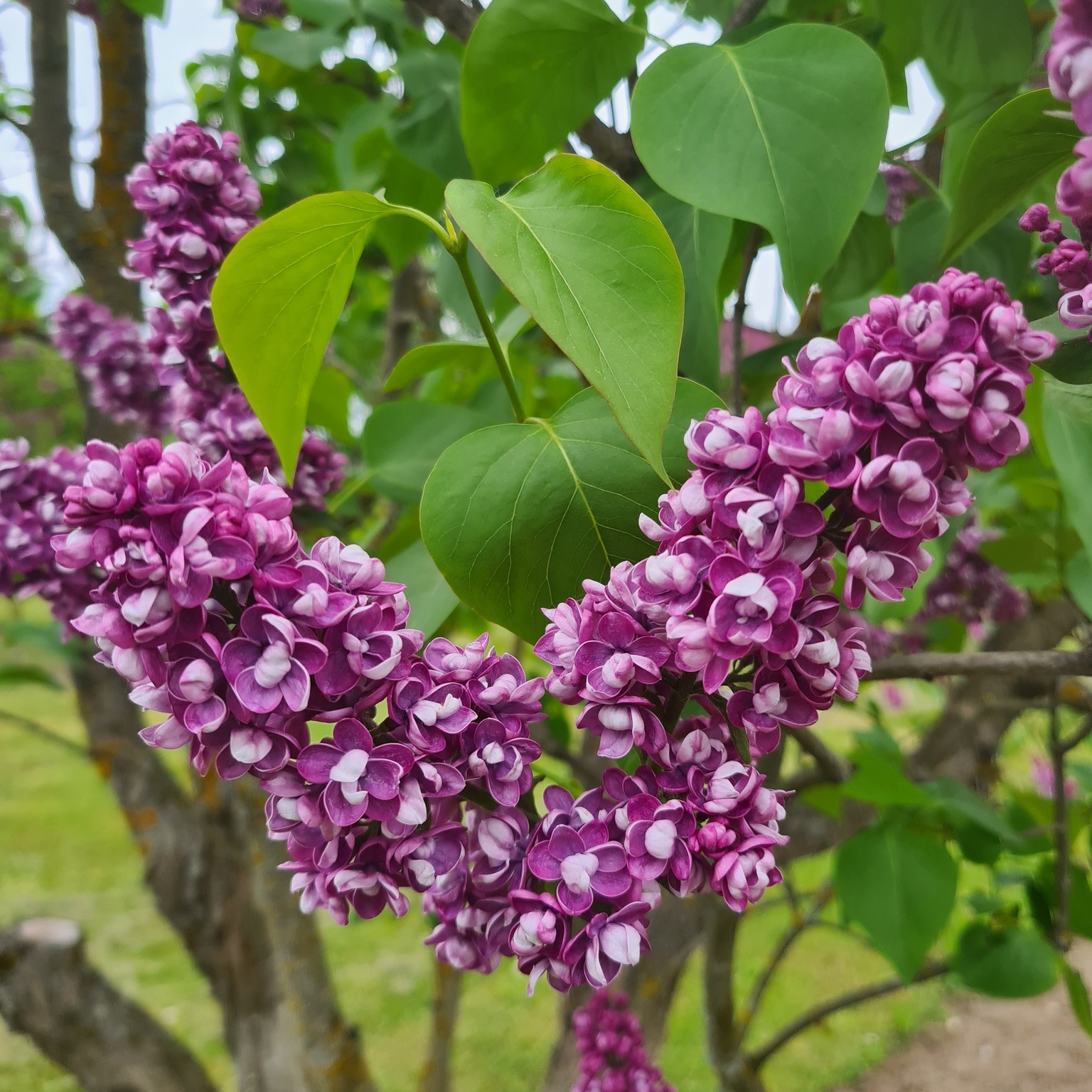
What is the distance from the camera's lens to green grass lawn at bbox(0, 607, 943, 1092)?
4.78 feet

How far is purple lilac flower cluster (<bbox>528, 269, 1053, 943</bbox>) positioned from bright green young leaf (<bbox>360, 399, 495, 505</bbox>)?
0.23 metres

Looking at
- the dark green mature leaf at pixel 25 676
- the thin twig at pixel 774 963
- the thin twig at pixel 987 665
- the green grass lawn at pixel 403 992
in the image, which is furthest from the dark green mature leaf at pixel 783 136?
the green grass lawn at pixel 403 992

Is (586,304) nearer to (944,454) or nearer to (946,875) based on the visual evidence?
(944,454)

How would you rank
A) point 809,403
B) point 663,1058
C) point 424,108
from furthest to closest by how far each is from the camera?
point 663,1058 < point 424,108 < point 809,403

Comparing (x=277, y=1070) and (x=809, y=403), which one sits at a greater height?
(x=809, y=403)

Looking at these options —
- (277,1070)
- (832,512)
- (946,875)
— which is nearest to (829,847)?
(946,875)

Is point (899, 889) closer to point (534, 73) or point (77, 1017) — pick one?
point (534, 73)

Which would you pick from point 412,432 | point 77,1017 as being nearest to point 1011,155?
point 412,432

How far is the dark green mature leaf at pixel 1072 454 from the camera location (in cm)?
31

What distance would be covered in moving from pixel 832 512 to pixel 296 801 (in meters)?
0.15

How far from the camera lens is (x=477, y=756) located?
23cm

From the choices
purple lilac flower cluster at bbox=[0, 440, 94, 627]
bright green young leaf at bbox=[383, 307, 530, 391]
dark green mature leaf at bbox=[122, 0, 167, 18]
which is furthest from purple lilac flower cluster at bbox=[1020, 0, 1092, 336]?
dark green mature leaf at bbox=[122, 0, 167, 18]

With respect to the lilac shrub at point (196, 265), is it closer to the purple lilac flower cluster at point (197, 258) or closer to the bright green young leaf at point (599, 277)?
the purple lilac flower cluster at point (197, 258)

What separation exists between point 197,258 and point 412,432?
5.4 inches
